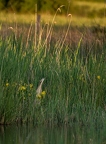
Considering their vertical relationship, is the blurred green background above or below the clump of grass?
below

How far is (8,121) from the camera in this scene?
830 cm

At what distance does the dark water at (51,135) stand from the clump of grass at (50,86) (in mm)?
233

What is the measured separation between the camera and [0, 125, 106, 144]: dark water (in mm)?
7336

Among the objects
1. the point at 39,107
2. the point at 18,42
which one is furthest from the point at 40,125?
the point at 18,42

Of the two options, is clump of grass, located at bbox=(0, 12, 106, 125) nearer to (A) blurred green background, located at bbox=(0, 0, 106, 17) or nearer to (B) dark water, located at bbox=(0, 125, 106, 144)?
(B) dark water, located at bbox=(0, 125, 106, 144)

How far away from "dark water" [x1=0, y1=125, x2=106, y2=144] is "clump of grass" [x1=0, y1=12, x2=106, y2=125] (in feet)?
0.76

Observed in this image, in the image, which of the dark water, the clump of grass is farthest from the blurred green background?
the dark water

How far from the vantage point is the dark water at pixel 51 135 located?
734 centimetres

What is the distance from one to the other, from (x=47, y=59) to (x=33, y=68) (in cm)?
37

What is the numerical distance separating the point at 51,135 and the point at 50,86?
124 cm

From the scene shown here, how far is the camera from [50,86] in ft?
28.7

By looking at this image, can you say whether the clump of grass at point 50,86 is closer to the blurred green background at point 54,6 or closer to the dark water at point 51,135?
the dark water at point 51,135

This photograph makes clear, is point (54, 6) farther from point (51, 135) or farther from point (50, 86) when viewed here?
point (51, 135)

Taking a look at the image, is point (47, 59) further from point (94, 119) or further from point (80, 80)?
point (94, 119)
